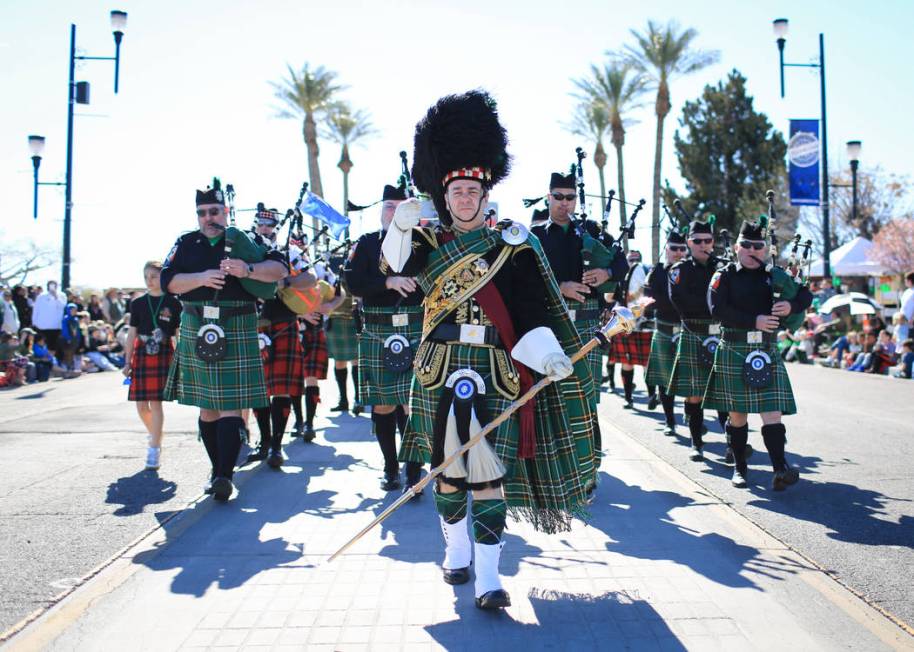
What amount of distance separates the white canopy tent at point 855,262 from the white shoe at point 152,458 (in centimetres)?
2063

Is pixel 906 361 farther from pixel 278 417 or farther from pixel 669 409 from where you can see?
pixel 278 417

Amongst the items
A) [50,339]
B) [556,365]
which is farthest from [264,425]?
[50,339]

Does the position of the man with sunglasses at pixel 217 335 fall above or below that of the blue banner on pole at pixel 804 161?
below

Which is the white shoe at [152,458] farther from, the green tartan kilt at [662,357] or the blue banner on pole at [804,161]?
the blue banner on pole at [804,161]

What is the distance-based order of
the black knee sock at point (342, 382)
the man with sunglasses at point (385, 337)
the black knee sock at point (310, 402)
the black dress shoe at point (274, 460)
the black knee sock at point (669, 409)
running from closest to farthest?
the man with sunglasses at point (385, 337), the black dress shoe at point (274, 460), the black knee sock at point (310, 402), the black knee sock at point (669, 409), the black knee sock at point (342, 382)

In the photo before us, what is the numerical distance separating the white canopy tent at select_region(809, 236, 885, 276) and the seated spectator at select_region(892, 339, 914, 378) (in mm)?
8869

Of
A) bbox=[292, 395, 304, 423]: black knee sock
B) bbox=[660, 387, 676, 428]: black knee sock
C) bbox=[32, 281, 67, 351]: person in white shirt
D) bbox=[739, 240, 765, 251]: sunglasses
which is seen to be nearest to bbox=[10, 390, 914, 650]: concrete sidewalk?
bbox=[739, 240, 765, 251]: sunglasses

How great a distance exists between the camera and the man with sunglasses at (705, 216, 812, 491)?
648cm

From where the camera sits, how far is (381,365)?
21.8ft

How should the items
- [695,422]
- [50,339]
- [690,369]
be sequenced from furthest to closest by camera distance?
[50,339], [690,369], [695,422]

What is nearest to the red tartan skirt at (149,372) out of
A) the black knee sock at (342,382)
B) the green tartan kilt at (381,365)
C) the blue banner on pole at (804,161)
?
the green tartan kilt at (381,365)

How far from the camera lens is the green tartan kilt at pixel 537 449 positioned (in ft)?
13.6

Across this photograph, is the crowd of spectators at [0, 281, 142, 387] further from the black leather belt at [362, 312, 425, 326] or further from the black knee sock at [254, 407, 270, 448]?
the black leather belt at [362, 312, 425, 326]

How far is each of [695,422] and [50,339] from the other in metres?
14.3
